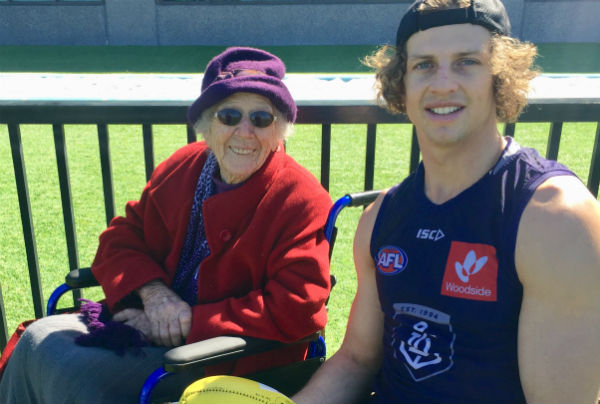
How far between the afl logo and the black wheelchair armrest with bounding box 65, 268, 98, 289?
1205mm

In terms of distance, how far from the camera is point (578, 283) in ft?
4.32

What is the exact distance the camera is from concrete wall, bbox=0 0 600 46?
61.4 feet

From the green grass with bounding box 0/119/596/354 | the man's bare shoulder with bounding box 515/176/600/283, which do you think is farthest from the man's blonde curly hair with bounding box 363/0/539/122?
the green grass with bounding box 0/119/596/354

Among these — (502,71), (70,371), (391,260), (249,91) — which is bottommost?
(70,371)

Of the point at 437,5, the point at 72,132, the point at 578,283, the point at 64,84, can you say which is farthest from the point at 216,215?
the point at 72,132

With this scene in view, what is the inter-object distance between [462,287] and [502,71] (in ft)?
1.91

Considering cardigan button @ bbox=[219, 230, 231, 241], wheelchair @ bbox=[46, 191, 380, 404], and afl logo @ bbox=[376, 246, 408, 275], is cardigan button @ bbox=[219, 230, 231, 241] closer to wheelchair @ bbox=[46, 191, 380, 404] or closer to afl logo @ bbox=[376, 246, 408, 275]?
wheelchair @ bbox=[46, 191, 380, 404]

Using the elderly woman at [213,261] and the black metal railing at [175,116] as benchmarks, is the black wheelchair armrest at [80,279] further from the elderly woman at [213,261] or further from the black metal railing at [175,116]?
the black metal railing at [175,116]

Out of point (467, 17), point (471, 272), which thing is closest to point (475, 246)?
point (471, 272)

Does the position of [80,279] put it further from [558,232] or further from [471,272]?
[558,232]

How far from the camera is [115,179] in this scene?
20.0 ft

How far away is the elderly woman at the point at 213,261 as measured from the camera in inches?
76.6

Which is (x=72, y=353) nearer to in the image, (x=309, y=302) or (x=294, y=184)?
(x=309, y=302)

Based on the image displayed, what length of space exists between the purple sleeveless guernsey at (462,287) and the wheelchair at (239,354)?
1.44ft
